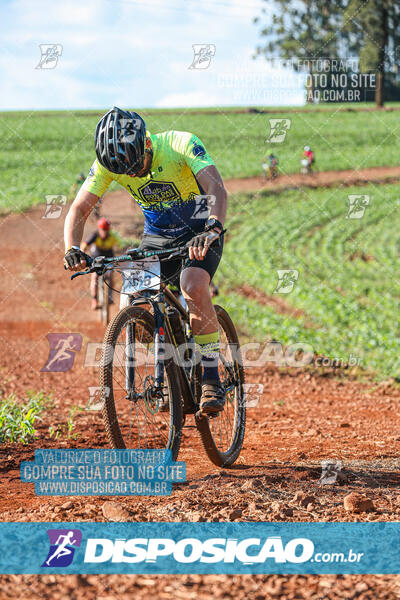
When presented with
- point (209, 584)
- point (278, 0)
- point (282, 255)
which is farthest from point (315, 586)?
point (278, 0)

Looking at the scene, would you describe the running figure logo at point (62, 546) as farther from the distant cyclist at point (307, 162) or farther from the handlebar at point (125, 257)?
the distant cyclist at point (307, 162)

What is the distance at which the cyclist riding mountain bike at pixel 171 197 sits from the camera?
4258mm

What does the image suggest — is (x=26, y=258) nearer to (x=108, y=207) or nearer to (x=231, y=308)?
(x=108, y=207)

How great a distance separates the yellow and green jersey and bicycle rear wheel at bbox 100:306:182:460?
0.85 meters

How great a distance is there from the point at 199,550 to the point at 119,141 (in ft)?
8.06

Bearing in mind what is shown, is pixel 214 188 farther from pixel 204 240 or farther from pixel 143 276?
pixel 143 276

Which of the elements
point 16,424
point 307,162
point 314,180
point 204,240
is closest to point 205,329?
point 204,240

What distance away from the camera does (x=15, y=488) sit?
4586mm

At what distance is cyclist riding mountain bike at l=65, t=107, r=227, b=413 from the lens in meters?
4.26

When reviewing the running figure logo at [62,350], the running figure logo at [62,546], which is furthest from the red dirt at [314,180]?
the running figure logo at [62,546]

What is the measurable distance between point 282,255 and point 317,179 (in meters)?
16.5

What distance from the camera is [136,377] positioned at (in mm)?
4305

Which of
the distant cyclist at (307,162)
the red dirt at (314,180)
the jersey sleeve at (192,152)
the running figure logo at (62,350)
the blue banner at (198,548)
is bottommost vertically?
the running figure logo at (62,350)

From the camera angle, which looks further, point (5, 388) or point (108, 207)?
point (108, 207)
